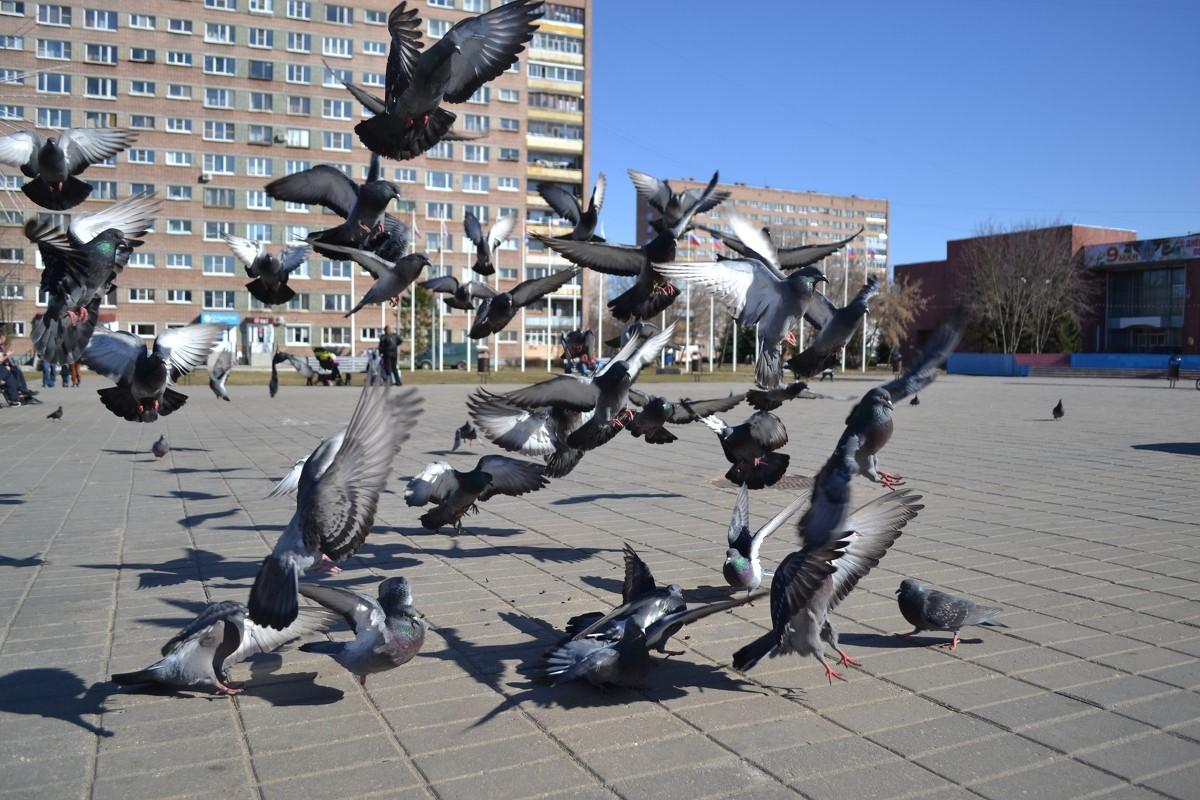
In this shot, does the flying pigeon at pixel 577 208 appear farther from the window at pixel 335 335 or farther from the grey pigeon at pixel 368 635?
the window at pixel 335 335

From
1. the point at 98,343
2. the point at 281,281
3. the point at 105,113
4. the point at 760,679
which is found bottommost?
the point at 760,679

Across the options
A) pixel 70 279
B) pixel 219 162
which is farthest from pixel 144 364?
pixel 219 162

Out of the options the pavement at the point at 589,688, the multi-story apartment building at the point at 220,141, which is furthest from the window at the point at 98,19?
the pavement at the point at 589,688

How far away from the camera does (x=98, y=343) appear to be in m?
5.76

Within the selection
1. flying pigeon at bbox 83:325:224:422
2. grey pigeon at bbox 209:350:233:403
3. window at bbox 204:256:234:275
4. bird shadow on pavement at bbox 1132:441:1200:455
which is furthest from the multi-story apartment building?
flying pigeon at bbox 83:325:224:422

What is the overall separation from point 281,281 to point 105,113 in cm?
6113

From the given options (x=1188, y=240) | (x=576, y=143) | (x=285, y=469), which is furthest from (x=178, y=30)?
(x=1188, y=240)

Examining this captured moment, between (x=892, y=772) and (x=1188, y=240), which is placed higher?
(x=1188, y=240)

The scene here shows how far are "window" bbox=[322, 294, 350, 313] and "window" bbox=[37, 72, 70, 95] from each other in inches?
→ 837

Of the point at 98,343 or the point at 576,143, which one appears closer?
the point at 98,343

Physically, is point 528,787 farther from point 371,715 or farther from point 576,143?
point 576,143

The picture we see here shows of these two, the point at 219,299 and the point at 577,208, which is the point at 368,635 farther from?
the point at 219,299

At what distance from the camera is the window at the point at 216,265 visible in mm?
64062

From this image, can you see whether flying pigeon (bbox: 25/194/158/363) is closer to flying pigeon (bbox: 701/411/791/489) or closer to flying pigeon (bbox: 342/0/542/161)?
flying pigeon (bbox: 342/0/542/161)
